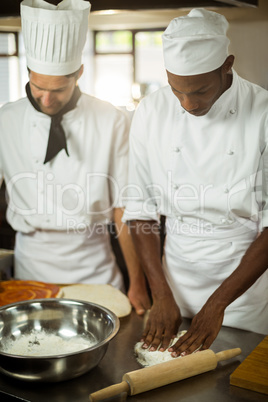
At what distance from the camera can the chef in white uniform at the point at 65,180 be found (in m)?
2.10

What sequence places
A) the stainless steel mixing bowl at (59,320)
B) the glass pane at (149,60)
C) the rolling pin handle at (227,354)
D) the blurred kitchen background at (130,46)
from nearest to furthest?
the rolling pin handle at (227,354)
the stainless steel mixing bowl at (59,320)
the blurred kitchen background at (130,46)
the glass pane at (149,60)

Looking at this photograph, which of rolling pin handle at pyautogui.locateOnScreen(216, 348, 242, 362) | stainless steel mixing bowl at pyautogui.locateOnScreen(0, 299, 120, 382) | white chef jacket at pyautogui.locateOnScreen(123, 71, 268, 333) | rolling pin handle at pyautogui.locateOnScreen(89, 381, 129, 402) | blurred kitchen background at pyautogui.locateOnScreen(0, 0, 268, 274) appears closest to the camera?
rolling pin handle at pyautogui.locateOnScreen(89, 381, 129, 402)

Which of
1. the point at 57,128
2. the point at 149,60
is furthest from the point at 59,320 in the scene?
the point at 149,60

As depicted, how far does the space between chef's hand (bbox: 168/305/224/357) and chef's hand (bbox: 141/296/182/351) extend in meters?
0.05

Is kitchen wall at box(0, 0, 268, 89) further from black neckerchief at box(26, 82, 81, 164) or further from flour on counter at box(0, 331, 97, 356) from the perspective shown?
flour on counter at box(0, 331, 97, 356)

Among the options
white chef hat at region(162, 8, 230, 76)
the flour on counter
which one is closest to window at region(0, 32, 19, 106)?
white chef hat at region(162, 8, 230, 76)

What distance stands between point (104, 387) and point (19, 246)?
1.13 meters

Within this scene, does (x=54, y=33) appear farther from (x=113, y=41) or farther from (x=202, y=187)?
(x=202, y=187)

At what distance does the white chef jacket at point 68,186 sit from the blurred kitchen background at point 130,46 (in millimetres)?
95

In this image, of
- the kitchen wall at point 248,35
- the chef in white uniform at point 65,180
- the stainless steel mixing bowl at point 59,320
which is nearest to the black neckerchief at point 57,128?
the chef in white uniform at point 65,180

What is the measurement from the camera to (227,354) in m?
1.37

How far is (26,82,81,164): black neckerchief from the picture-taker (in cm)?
208

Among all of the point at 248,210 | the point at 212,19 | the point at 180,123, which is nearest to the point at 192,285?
the point at 248,210

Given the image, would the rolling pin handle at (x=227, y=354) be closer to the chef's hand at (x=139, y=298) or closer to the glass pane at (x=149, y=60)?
the chef's hand at (x=139, y=298)
